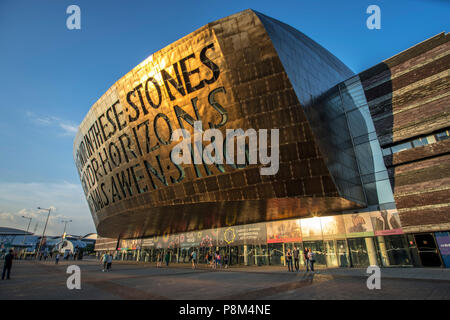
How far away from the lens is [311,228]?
23516 millimetres

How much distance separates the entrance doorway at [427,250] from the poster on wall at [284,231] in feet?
31.6

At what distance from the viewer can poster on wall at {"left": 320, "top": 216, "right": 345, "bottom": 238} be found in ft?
71.1

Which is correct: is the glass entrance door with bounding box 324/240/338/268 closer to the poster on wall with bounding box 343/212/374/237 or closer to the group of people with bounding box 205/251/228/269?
the poster on wall with bounding box 343/212/374/237

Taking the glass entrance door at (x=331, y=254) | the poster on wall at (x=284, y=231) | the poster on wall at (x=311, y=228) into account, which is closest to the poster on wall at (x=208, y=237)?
the poster on wall at (x=284, y=231)

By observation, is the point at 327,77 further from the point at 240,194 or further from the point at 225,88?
the point at 240,194

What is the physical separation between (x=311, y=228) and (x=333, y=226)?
7.15 ft

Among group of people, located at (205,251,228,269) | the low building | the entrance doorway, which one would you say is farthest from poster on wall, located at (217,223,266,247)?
the entrance doorway

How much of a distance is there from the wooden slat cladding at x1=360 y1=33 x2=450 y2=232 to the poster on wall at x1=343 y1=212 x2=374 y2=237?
2.51 metres

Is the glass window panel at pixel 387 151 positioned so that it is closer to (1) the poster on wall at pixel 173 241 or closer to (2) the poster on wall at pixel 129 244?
(1) the poster on wall at pixel 173 241

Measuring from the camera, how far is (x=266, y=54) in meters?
15.9

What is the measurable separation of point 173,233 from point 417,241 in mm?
33929

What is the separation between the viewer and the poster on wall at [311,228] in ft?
75.5

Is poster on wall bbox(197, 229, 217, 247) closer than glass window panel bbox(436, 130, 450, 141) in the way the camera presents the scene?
No

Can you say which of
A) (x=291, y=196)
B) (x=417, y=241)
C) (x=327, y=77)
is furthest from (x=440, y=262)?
(x=327, y=77)
